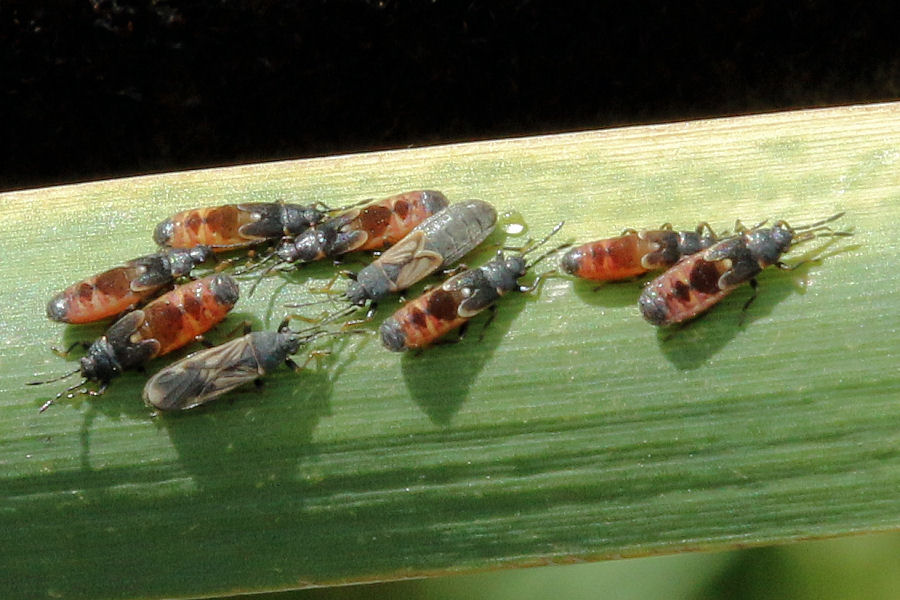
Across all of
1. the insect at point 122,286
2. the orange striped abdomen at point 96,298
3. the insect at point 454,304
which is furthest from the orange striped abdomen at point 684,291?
the orange striped abdomen at point 96,298

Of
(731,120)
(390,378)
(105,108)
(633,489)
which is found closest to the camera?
(633,489)

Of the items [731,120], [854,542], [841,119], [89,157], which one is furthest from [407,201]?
[89,157]

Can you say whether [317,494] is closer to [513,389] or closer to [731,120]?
[513,389]

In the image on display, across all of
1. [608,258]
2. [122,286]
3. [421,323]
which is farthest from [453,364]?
[122,286]

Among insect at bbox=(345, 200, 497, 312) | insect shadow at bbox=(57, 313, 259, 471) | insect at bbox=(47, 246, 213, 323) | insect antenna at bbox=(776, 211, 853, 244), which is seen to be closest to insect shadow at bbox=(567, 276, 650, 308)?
insect at bbox=(345, 200, 497, 312)

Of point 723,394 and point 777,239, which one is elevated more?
point 777,239
